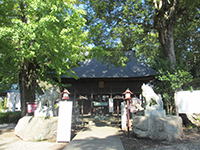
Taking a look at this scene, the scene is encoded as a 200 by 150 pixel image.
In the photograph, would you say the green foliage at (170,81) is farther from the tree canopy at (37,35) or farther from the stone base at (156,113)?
the tree canopy at (37,35)

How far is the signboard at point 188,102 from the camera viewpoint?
7059 millimetres

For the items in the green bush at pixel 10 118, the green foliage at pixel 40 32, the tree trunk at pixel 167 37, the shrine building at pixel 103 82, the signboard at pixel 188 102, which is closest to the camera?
the green foliage at pixel 40 32

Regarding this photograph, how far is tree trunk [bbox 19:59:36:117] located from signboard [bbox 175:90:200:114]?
29.4ft

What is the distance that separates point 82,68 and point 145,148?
515 inches

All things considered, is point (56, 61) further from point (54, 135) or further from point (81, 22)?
point (54, 135)

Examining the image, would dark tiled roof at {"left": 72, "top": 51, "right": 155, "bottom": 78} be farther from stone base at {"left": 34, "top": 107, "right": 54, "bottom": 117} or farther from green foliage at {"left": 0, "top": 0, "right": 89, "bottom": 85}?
stone base at {"left": 34, "top": 107, "right": 54, "bottom": 117}

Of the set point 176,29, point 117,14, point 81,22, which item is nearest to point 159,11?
point 117,14

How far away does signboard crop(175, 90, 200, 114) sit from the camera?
7059 millimetres

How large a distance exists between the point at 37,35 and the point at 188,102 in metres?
8.17

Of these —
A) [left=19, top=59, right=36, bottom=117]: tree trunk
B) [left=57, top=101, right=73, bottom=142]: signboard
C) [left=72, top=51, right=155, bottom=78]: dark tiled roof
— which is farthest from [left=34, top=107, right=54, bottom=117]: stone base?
[left=72, top=51, right=155, bottom=78]: dark tiled roof

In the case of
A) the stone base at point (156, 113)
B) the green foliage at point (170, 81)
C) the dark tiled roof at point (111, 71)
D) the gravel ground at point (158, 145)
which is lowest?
the gravel ground at point (158, 145)

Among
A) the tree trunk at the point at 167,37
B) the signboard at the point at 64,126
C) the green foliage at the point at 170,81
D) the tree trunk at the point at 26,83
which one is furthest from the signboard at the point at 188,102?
the tree trunk at the point at 26,83

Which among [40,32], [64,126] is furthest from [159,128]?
[40,32]

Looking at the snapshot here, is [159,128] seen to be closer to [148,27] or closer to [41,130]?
[41,130]
